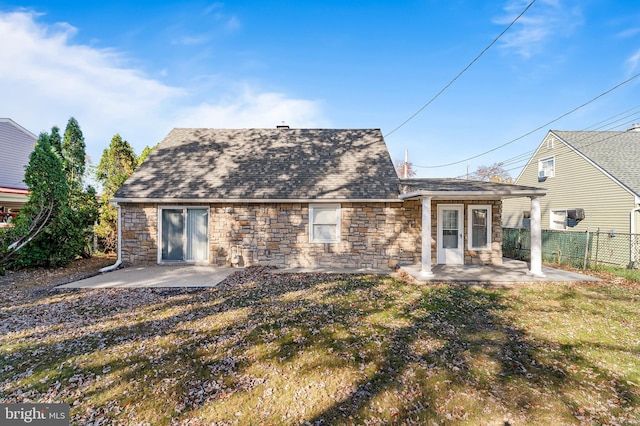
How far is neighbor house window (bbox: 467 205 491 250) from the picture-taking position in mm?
9273

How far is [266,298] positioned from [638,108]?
1902 cm

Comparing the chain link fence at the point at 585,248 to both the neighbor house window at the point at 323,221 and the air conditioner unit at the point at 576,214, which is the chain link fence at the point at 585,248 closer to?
the air conditioner unit at the point at 576,214

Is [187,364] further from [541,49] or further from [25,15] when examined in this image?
[541,49]

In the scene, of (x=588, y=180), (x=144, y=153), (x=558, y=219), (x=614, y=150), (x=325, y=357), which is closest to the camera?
(x=325, y=357)

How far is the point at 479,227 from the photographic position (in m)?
9.32

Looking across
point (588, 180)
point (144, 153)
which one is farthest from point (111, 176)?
point (588, 180)

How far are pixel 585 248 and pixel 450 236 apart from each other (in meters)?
4.61

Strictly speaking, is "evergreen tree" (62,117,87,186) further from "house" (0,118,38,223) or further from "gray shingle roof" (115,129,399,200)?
"house" (0,118,38,223)

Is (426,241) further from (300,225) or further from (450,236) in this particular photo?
(300,225)

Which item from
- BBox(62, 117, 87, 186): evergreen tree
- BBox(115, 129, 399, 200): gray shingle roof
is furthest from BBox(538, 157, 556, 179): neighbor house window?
BBox(62, 117, 87, 186): evergreen tree

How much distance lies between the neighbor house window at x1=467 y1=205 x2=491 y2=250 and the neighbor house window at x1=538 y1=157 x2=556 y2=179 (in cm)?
868

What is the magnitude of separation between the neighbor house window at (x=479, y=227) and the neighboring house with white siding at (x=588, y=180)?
21.0 feet

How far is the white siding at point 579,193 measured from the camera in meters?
11.2

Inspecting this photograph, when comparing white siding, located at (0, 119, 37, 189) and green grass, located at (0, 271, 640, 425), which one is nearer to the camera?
green grass, located at (0, 271, 640, 425)
